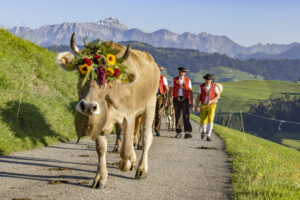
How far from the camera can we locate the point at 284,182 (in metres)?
6.74

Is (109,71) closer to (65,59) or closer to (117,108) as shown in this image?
(117,108)

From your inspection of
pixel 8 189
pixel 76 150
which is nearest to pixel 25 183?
pixel 8 189

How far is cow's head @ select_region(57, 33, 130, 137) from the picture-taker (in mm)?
5051

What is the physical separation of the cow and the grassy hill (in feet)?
12.3

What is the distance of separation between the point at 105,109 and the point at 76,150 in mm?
4968

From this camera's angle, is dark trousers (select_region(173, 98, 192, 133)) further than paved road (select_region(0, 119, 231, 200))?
Yes

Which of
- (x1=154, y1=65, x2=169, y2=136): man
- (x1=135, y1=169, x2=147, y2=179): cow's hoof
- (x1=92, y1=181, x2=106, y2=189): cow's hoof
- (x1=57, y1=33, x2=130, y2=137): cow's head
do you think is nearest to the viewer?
(x1=57, y1=33, x2=130, y2=137): cow's head

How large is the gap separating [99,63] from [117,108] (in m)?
0.76

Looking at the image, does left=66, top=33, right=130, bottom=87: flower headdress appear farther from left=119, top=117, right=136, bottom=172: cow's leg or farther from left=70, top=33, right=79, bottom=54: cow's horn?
left=119, top=117, right=136, bottom=172: cow's leg

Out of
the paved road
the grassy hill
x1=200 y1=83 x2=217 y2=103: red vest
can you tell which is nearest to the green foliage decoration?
the paved road

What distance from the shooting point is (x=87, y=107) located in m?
4.91

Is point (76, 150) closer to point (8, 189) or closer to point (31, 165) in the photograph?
point (31, 165)

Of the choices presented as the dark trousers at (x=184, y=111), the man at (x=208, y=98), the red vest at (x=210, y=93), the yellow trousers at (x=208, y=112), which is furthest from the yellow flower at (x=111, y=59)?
the dark trousers at (x=184, y=111)

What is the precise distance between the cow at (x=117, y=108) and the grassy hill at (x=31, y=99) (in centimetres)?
376
